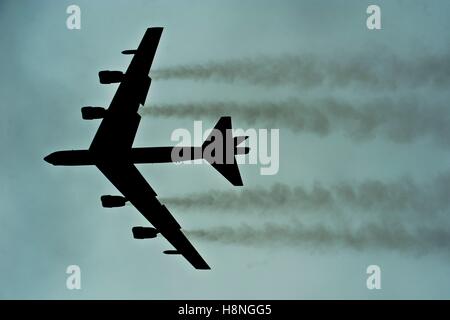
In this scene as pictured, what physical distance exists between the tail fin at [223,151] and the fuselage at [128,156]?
658 millimetres

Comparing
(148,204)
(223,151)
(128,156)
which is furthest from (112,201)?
(223,151)

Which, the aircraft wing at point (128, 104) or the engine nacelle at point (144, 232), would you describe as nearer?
the aircraft wing at point (128, 104)

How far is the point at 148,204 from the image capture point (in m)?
38.5

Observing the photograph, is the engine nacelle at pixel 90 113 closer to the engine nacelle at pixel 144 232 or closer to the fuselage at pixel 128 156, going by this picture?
the fuselage at pixel 128 156

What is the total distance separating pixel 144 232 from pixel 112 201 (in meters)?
3.69

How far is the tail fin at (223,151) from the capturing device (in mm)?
33750

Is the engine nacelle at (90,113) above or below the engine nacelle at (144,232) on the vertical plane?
above

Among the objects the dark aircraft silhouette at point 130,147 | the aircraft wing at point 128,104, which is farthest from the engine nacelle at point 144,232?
the aircraft wing at point 128,104

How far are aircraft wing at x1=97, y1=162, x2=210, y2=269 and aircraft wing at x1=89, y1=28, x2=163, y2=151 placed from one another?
1.47 m

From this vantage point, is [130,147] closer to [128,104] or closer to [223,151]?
[128,104]

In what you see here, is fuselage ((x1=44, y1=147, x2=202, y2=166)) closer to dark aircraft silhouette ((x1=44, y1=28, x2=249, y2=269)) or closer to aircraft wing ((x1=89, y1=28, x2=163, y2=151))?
dark aircraft silhouette ((x1=44, y1=28, x2=249, y2=269))

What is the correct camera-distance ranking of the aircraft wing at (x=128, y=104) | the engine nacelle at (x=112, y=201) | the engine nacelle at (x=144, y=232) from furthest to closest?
the engine nacelle at (x=144, y=232) → the engine nacelle at (x=112, y=201) → the aircraft wing at (x=128, y=104)
